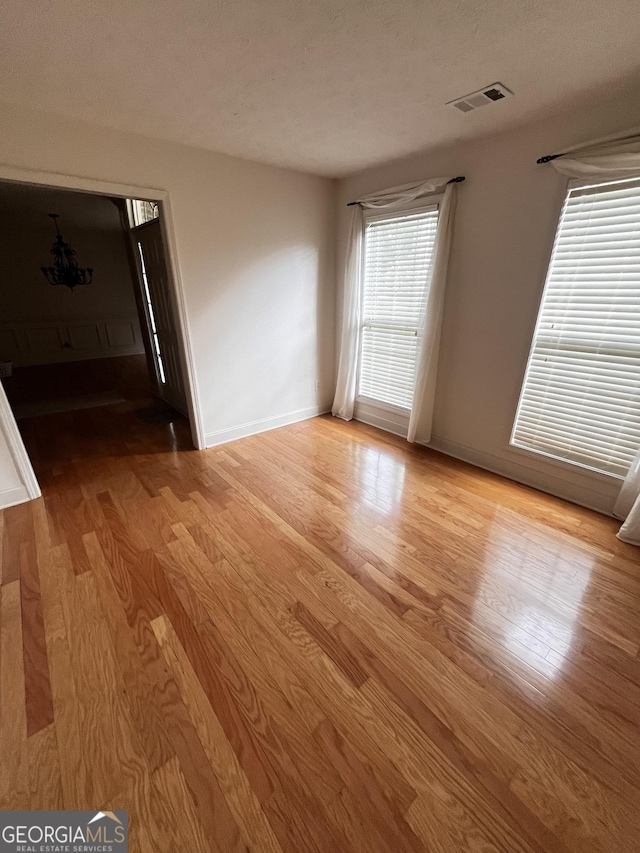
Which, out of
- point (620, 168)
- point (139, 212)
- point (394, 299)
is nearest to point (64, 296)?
point (139, 212)

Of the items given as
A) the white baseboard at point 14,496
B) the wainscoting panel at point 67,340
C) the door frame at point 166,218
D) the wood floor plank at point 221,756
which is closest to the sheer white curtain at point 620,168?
the wood floor plank at point 221,756

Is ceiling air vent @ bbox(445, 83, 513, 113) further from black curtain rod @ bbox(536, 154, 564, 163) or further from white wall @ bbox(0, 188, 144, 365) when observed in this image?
white wall @ bbox(0, 188, 144, 365)

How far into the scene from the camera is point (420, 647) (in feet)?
4.61

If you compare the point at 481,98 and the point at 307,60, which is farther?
the point at 481,98

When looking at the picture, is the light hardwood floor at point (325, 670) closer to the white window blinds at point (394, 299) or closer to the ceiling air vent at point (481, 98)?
the white window blinds at point (394, 299)

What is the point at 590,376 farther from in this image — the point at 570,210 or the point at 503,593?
the point at 503,593

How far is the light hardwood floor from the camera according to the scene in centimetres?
96

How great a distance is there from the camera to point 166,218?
2514 millimetres

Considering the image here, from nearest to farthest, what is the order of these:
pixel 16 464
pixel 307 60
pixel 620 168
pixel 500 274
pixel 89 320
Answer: pixel 307 60 < pixel 620 168 < pixel 16 464 < pixel 500 274 < pixel 89 320

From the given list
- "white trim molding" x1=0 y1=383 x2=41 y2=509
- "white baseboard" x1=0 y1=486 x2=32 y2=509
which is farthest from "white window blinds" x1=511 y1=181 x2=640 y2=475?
"white baseboard" x1=0 y1=486 x2=32 y2=509

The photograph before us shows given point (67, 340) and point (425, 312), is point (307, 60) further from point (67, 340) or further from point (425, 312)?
point (67, 340)

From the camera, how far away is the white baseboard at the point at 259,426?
3271 millimetres

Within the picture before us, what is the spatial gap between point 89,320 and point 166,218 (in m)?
5.93

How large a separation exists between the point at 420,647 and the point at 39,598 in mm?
1821
